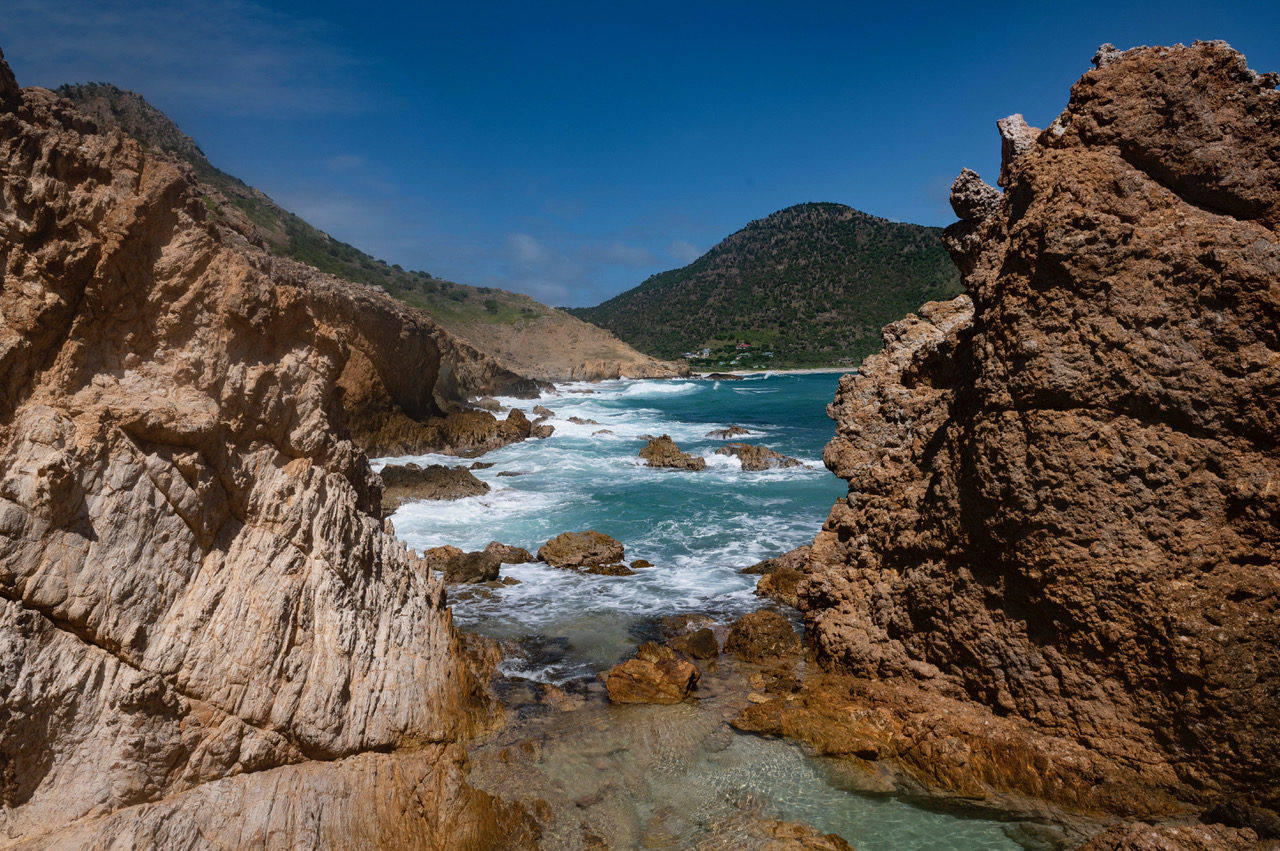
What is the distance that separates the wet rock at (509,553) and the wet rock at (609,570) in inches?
59.0

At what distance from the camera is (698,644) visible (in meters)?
9.48

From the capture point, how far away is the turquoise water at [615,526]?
10.8 meters

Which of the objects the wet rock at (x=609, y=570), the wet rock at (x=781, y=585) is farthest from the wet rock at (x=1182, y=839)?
the wet rock at (x=609, y=570)

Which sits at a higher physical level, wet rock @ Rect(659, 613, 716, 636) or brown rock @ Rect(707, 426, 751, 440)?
brown rock @ Rect(707, 426, 751, 440)

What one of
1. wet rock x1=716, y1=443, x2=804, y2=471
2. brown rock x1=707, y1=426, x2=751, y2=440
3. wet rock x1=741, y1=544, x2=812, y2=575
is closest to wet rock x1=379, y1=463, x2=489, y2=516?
wet rock x1=741, y1=544, x2=812, y2=575

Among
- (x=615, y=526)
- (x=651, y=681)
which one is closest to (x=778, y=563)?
(x=651, y=681)

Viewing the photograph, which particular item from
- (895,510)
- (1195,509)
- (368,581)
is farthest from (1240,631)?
(368,581)

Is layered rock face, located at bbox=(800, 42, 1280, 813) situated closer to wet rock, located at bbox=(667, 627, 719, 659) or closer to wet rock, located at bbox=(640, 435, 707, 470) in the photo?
wet rock, located at bbox=(667, 627, 719, 659)

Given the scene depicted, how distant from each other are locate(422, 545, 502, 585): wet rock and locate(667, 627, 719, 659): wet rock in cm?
473

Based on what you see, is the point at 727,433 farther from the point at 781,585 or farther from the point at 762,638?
the point at 762,638

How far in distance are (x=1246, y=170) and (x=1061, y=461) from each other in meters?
2.77

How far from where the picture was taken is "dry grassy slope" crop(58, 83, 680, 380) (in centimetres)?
7388

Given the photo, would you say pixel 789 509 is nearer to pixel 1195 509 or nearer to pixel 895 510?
pixel 895 510

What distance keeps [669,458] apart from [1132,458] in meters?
22.4
